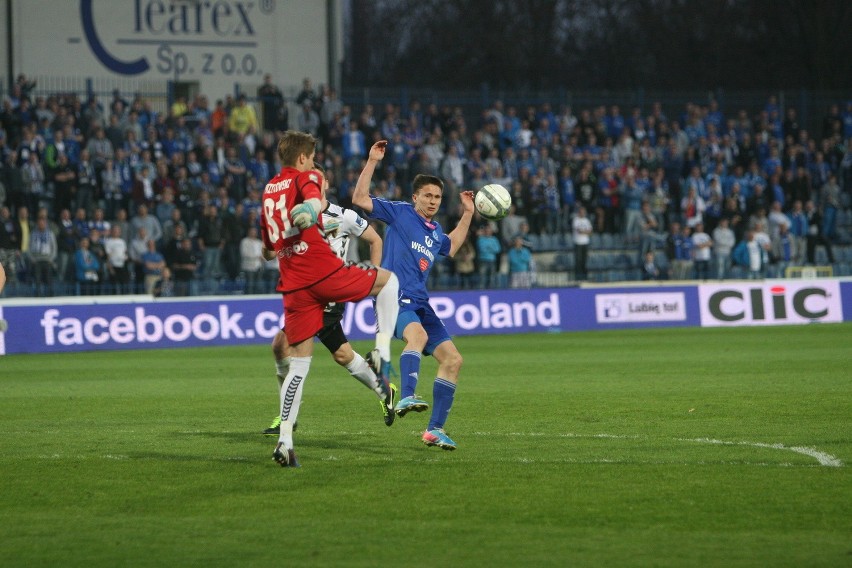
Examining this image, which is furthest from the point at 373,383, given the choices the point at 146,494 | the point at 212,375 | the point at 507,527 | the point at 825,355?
the point at 825,355

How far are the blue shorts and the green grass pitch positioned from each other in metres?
0.84

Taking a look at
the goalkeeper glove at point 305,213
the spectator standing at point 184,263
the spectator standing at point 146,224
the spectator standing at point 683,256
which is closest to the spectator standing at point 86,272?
the spectator standing at point 146,224

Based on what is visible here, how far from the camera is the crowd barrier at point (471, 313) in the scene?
74.9 feet

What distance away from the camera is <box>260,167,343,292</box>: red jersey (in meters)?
8.85

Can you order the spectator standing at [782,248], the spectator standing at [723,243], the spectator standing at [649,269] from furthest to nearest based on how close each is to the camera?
1. the spectator standing at [782,248]
2. the spectator standing at [723,243]
3. the spectator standing at [649,269]

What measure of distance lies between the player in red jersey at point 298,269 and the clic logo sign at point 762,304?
63.2 ft

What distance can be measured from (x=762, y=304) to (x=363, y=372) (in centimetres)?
1883

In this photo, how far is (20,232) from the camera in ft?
82.6

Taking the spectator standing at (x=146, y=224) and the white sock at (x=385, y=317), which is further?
the spectator standing at (x=146, y=224)

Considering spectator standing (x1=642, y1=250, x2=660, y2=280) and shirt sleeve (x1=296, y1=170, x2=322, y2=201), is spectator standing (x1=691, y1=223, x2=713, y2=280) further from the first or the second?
shirt sleeve (x1=296, y1=170, x2=322, y2=201)

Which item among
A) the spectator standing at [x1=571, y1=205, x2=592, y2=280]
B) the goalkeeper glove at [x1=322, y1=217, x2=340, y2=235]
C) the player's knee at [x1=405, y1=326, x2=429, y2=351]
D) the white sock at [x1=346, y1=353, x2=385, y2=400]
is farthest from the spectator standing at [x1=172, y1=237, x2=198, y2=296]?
the goalkeeper glove at [x1=322, y1=217, x2=340, y2=235]

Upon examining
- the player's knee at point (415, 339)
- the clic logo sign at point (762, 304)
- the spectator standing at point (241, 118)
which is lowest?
the clic logo sign at point (762, 304)

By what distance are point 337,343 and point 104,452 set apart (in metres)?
1.99

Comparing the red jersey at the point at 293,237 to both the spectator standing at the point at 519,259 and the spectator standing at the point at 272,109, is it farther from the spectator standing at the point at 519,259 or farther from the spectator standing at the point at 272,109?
the spectator standing at the point at 272,109
